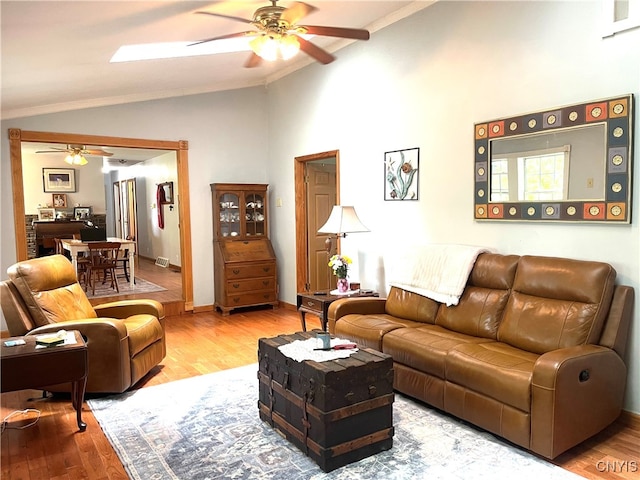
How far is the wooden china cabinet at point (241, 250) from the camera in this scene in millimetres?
6043

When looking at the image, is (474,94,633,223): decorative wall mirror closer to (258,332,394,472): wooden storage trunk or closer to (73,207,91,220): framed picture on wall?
(258,332,394,472): wooden storage trunk

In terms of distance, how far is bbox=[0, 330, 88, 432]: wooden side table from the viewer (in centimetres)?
269


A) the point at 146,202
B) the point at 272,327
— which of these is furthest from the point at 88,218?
the point at 272,327

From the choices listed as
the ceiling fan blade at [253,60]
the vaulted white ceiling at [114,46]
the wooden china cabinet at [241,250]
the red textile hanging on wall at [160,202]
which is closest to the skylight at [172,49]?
the vaulted white ceiling at [114,46]

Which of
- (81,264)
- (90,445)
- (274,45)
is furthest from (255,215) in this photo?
(90,445)

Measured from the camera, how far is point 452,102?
3926 mm

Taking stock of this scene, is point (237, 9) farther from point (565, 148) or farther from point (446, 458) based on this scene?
point (446, 458)

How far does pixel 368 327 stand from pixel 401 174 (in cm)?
162

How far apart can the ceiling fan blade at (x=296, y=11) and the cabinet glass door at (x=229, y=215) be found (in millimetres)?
3468

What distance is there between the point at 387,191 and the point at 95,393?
3.08m

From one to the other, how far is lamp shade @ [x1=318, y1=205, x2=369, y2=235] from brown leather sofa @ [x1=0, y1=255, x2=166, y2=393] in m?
1.88

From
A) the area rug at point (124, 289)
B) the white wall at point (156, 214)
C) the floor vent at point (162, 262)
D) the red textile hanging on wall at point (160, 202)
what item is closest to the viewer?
the area rug at point (124, 289)

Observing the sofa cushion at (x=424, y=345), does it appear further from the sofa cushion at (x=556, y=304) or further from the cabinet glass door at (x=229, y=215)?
the cabinet glass door at (x=229, y=215)

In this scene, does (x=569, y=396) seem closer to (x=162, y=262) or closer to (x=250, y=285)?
(x=250, y=285)
